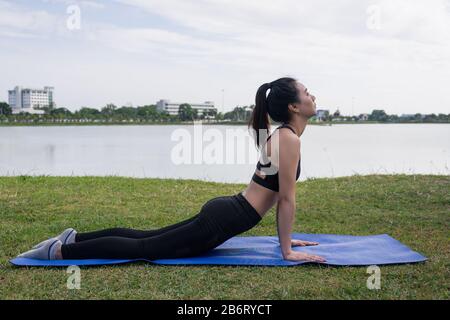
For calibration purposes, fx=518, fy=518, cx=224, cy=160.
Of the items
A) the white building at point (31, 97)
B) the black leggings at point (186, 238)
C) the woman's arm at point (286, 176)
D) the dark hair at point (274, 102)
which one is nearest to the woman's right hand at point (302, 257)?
the woman's arm at point (286, 176)

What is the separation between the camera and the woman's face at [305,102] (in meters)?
3.68

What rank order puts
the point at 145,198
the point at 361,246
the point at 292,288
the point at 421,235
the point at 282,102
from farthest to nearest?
1. the point at 145,198
2. the point at 421,235
3. the point at 361,246
4. the point at 282,102
5. the point at 292,288

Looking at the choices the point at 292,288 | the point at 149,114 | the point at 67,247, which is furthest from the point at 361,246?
the point at 149,114

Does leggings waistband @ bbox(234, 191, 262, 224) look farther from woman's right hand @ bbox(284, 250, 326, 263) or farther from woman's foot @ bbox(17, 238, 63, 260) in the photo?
woman's foot @ bbox(17, 238, 63, 260)

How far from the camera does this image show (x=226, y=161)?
51.3 ft

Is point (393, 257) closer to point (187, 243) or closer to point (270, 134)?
point (270, 134)

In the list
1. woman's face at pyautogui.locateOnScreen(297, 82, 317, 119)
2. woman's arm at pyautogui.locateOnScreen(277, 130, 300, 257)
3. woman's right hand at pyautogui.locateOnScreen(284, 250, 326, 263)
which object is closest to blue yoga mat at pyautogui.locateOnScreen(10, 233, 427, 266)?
woman's right hand at pyautogui.locateOnScreen(284, 250, 326, 263)

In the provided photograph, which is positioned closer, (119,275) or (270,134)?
(119,275)

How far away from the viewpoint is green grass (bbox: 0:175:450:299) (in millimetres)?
3129

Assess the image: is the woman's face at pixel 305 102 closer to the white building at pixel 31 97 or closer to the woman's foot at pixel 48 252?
the woman's foot at pixel 48 252

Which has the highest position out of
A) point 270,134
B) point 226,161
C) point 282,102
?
point 282,102

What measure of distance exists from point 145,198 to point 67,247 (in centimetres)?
299

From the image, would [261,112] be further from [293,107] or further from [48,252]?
[48,252]

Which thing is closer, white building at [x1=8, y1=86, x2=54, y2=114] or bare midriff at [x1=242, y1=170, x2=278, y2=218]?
bare midriff at [x1=242, y1=170, x2=278, y2=218]
